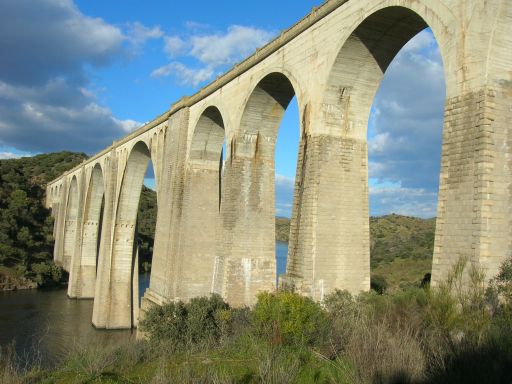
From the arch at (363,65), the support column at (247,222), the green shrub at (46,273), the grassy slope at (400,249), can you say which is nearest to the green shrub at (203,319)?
the support column at (247,222)

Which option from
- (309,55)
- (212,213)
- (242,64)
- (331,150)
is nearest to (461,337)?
(331,150)

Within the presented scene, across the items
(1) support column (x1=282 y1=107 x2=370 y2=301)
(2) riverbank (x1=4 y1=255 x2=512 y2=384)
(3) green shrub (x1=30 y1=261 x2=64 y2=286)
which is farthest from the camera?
(3) green shrub (x1=30 y1=261 x2=64 y2=286)

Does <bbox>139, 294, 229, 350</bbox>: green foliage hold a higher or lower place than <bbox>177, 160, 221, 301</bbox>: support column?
lower

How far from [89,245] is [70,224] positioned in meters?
11.0

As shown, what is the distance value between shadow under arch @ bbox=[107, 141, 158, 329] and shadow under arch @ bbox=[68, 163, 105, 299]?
8.42 metres

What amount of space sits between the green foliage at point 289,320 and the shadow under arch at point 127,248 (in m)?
21.0

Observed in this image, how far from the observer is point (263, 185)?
17.4 meters

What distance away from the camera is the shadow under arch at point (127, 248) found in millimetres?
29172

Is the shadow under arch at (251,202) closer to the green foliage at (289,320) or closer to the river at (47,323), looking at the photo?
the green foliage at (289,320)

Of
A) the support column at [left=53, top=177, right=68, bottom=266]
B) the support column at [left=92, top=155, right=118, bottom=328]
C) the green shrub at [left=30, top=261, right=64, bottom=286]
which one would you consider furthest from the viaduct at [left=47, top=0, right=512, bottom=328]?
the support column at [left=53, top=177, right=68, bottom=266]

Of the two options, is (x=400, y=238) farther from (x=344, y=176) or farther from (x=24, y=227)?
(x=24, y=227)

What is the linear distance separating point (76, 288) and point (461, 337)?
36.5 metres

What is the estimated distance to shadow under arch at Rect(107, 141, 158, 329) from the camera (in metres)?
29.2

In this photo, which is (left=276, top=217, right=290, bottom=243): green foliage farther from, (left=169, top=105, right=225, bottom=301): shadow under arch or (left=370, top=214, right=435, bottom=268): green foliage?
(left=169, top=105, right=225, bottom=301): shadow under arch
